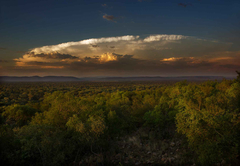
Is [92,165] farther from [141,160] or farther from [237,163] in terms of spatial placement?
[237,163]

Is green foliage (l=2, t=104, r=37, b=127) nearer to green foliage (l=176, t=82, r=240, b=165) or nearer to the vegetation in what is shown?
the vegetation

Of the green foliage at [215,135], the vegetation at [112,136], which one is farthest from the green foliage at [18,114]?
the green foliage at [215,135]

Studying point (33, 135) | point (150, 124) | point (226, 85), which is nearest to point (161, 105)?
point (150, 124)

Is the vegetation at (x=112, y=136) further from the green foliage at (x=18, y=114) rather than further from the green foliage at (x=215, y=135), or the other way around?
the green foliage at (x=18, y=114)

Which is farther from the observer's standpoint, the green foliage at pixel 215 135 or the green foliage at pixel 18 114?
the green foliage at pixel 18 114

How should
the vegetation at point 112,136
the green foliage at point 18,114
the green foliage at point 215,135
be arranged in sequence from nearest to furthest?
the green foliage at point 215,135 < the vegetation at point 112,136 < the green foliage at point 18,114

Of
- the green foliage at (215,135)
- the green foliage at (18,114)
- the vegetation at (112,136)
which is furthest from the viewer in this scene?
the green foliage at (18,114)

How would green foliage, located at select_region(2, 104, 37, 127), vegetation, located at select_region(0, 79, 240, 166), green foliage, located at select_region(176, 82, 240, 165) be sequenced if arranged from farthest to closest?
green foliage, located at select_region(2, 104, 37, 127), vegetation, located at select_region(0, 79, 240, 166), green foliage, located at select_region(176, 82, 240, 165)

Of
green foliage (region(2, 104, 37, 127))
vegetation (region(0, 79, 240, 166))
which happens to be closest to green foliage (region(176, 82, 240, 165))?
vegetation (region(0, 79, 240, 166))

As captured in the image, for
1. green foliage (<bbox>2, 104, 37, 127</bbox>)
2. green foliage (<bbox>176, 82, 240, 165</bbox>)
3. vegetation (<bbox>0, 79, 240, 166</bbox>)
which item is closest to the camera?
green foliage (<bbox>176, 82, 240, 165</bbox>)

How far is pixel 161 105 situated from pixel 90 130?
19.3 m

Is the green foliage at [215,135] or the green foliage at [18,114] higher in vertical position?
the green foliage at [215,135]

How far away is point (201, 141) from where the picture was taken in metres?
15.1

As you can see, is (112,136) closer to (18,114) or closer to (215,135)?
Result: (215,135)
